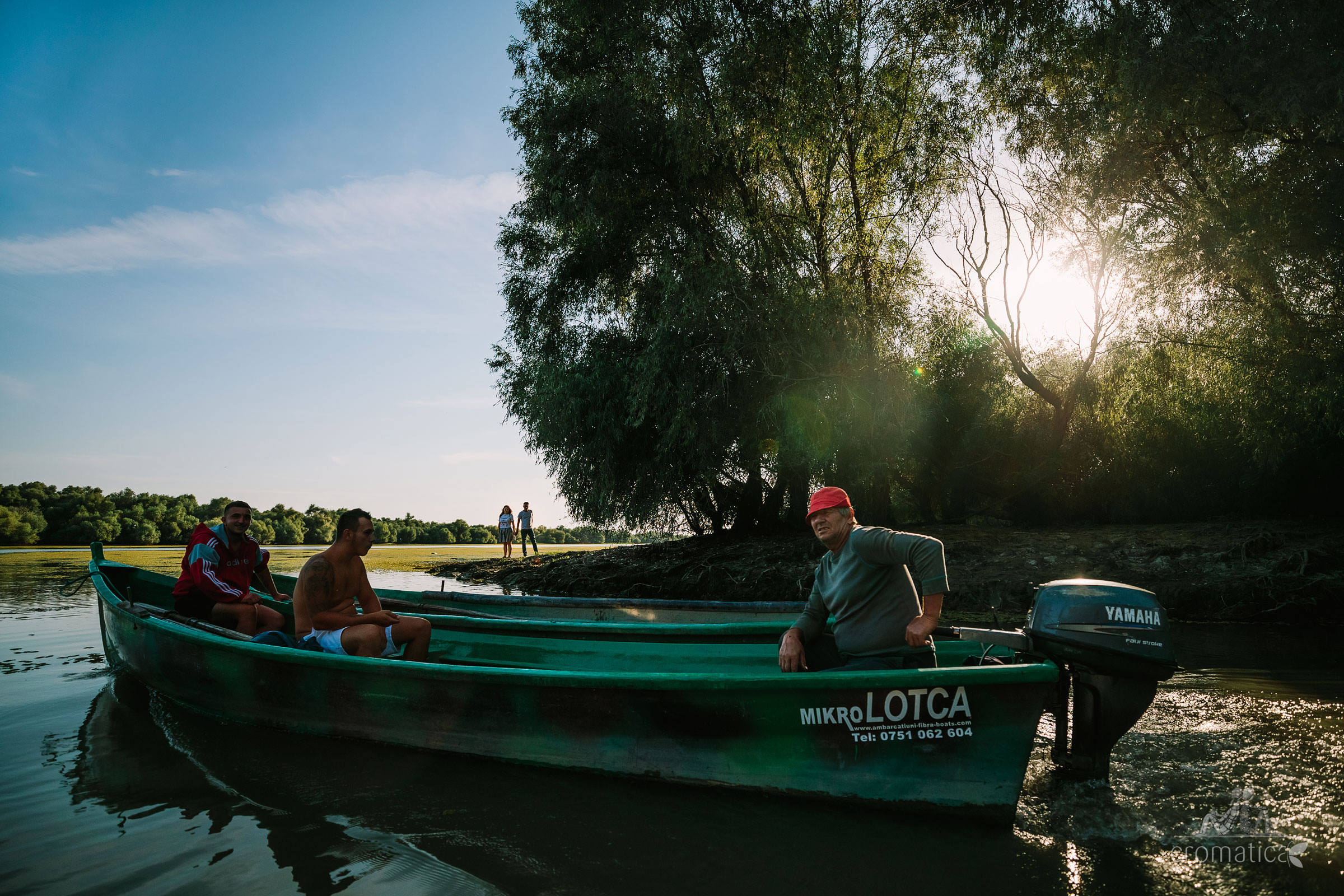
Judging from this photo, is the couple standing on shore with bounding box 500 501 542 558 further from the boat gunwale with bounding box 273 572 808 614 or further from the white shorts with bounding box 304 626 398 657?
the white shorts with bounding box 304 626 398 657

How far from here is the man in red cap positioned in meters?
4.08

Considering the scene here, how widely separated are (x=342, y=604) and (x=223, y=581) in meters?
2.16

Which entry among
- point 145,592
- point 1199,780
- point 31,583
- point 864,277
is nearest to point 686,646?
point 1199,780

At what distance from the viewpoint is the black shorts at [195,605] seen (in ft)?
23.3

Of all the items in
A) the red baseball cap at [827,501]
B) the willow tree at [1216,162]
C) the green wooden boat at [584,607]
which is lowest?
the green wooden boat at [584,607]

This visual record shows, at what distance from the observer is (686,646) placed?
6.48 m

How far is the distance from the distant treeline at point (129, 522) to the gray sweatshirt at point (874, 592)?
162ft

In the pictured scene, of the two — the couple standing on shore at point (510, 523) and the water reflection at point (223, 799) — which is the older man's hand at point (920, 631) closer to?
the water reflection at point (223, 799)

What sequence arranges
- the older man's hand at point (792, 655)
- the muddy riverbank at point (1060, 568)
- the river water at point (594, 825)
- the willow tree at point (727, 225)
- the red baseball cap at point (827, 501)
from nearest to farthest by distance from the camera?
the river water at point (594, 825) → the red baseball cap at point (827, 501) → the older man's hand at point (792, 655) → the muddy riverbank at point (1060, 568) → the willow tree at point (727, 225)

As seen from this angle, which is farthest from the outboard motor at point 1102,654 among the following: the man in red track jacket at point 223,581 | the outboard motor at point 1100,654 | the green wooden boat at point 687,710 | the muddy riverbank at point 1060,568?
the muddy riverbank at point 1060,568

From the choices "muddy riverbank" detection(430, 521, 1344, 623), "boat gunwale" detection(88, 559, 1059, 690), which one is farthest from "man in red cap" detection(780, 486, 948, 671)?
"muddy riverbank" detection(430, 521, 1344, 623)

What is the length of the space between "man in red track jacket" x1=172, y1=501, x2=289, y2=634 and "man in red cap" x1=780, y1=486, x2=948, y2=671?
17.3ft

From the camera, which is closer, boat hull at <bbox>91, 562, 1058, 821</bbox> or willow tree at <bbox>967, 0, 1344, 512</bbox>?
boat hull at <bbox>91, 562, 1058, 821</bbox>

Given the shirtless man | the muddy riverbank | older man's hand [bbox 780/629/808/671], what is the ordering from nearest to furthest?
1. older man's hand [bbox 780/629/808/671]
2. the shirtless man
3. the muddy riverbank
